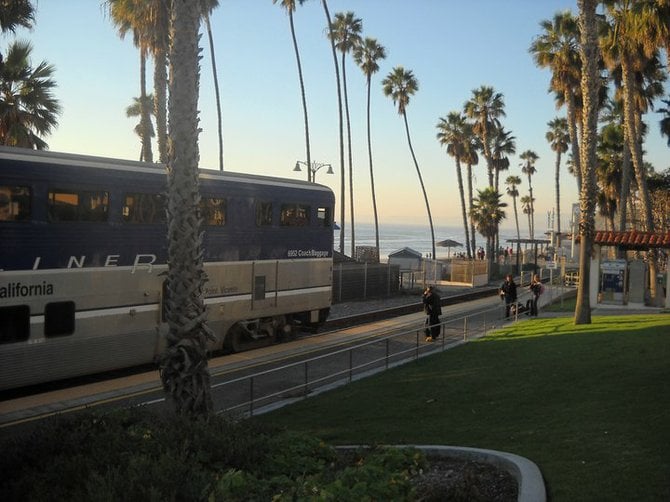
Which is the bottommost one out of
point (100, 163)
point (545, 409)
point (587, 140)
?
point (545, 409)

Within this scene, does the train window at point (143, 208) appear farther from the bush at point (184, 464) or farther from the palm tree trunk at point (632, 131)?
the palm tree trunk at point (632, 131)

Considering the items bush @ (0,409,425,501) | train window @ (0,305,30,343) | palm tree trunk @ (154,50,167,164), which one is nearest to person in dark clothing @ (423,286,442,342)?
train window @ (0,305,30,343)

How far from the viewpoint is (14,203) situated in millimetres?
11938

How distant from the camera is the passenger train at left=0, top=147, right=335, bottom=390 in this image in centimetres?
1208

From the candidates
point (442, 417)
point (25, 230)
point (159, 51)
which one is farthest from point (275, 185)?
point (159, 51)

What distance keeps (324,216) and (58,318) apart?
9131 mm

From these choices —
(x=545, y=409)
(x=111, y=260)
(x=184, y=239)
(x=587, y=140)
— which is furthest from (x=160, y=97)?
(x=545, y=409)

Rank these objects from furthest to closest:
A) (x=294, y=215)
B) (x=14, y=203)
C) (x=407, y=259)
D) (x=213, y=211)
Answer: (x=407, y=259)
(x=294, y=215)
(x=213, y=211)
(x=14, y=203)

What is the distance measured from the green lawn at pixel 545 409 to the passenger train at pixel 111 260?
12.8ft

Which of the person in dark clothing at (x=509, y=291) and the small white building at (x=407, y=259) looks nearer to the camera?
the person in dark clothing at (x=509, y=291)

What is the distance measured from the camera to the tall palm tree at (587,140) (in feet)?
66.2

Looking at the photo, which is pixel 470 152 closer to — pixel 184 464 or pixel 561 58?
pixel 561 58

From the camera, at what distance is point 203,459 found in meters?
6.53

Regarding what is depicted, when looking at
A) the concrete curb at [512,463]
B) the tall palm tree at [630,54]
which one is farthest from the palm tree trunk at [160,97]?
the concrete curb at [512,463]
